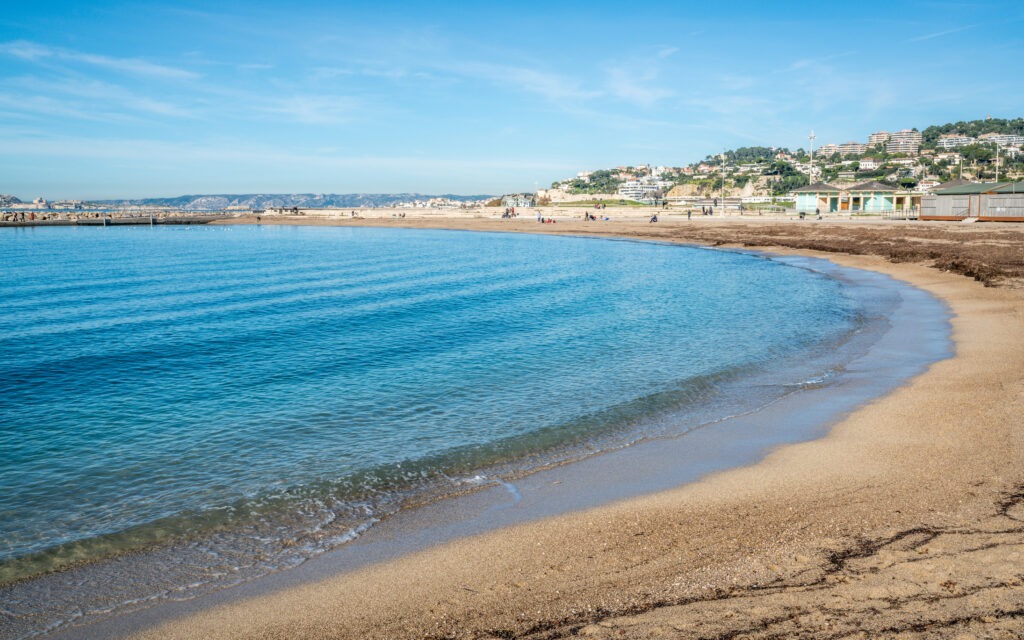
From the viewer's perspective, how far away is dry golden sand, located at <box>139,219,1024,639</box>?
543 cm

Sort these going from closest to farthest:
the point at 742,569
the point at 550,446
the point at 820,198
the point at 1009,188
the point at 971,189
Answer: the point at 742,569 → the point at 550,446 → the point at 1009,188 → the point at 971,189 → the point at 820,198

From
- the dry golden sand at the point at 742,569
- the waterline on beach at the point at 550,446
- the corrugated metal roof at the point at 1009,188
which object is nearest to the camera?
the dry golden sand at the point at 742,569

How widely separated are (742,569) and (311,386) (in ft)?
36.2

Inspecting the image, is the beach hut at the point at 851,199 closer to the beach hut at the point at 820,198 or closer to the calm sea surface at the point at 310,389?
the beach hut at the point at 820,198

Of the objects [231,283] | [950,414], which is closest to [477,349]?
[950,414]

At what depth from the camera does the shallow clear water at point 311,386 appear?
8750 millimetres

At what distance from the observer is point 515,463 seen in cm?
1027

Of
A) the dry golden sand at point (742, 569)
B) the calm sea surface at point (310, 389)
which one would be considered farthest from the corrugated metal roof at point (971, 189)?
the dry golden sand at point (742, 569)

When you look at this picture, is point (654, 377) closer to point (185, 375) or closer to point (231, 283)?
point (185, 375)

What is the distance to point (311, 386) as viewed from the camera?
15.1 metres

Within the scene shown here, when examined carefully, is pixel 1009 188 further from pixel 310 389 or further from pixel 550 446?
pixel 310 389

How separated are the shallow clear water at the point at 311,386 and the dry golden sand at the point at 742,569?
1.73 metres

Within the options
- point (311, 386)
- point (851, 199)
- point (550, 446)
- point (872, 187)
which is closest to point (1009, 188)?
point (872, 187)

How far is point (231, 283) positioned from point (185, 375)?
20228 mm
